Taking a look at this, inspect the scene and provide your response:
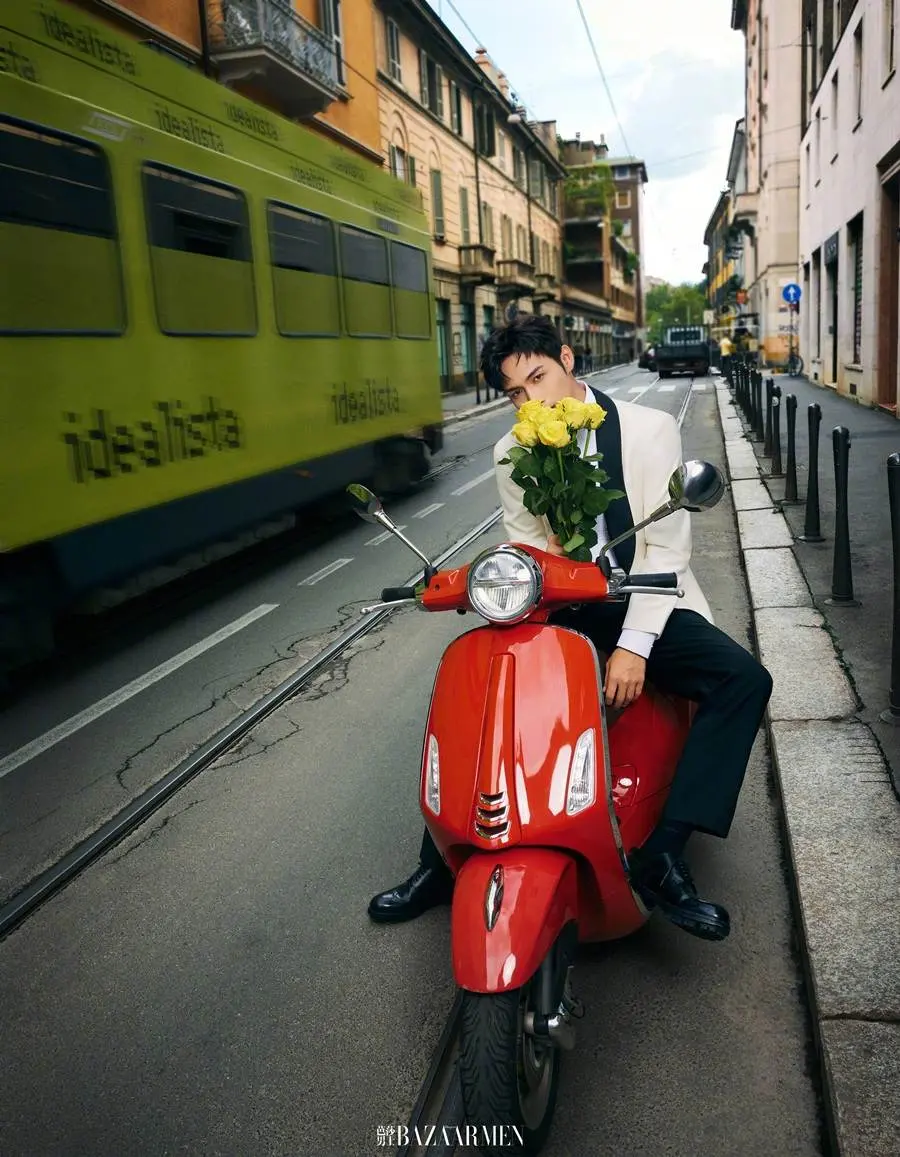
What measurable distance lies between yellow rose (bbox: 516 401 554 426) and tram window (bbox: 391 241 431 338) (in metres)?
9.64

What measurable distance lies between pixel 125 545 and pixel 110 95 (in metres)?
2.78

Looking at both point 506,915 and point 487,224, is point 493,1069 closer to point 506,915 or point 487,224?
point 506,915

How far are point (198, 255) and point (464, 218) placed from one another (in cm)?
3218

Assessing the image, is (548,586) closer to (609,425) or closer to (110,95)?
(609,425)

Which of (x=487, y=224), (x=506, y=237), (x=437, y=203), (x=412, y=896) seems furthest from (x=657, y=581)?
(x=506, y=237)

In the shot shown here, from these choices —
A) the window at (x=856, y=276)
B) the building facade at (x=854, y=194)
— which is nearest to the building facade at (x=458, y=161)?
the building facade at (x=854, y=194)

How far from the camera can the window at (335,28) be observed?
23.3 metres

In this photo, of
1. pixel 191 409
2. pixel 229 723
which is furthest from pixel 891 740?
pixel 191 409

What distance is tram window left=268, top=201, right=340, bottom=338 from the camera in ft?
28.8

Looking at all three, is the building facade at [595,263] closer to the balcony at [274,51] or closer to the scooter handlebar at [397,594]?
the balcony at [274,51]

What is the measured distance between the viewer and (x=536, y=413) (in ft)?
8.69

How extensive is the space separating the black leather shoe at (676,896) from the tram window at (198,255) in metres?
5.46

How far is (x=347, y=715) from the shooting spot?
5023mm

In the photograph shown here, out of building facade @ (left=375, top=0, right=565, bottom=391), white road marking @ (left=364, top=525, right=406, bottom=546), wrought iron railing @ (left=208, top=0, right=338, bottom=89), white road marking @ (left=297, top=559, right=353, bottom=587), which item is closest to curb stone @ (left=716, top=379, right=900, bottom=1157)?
white road marking @ (left=297, top=559, right=353, bottom=587)
